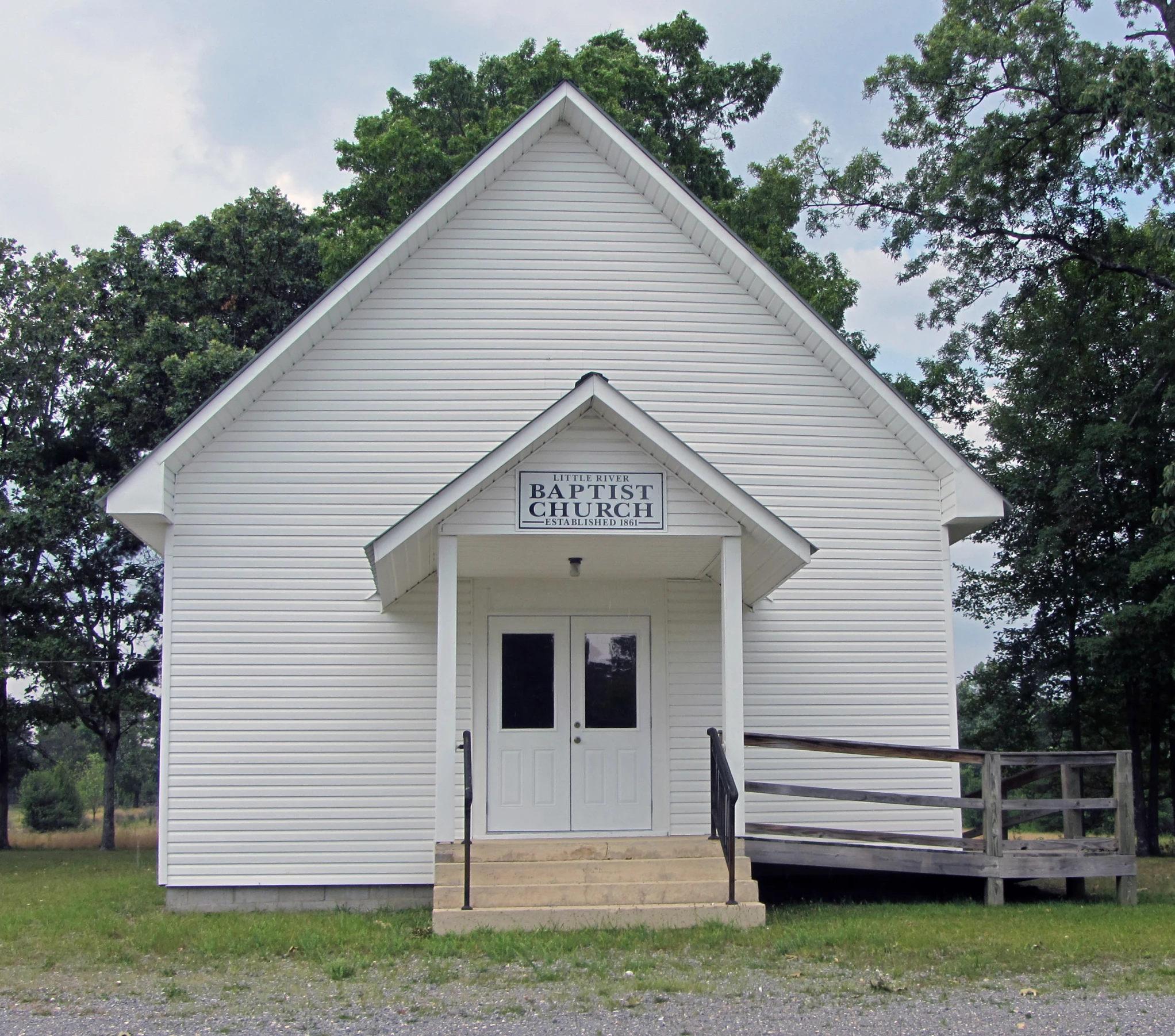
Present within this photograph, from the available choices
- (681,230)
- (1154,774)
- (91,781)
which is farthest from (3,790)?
(91,781)

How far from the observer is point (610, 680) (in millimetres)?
12078

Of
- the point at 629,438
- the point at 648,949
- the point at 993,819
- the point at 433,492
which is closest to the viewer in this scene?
the point at 648,949

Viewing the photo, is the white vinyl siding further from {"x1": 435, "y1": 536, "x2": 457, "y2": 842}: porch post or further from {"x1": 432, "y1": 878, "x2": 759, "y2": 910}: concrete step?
{"x1": 432, "y1": 878, "x2": 759, "y2": 910}: concrete step

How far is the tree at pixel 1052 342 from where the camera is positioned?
20203mm

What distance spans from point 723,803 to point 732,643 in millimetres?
1332

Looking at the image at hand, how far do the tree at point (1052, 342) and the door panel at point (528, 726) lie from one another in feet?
38.5

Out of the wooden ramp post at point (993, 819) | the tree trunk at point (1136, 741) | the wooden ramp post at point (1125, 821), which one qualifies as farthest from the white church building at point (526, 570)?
the tree trunk at point (1136, 741)

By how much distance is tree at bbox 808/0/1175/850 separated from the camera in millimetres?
20203

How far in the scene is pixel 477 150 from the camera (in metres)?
23.5

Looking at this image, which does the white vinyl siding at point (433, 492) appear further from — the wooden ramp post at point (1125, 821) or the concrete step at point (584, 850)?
the wooden ramp post at point (1125, 821)

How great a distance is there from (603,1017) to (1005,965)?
9.54 feet

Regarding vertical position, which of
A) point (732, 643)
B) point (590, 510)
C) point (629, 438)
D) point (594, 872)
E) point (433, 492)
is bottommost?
point (594, 872)

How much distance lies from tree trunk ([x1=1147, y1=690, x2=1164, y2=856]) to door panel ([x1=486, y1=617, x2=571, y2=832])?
16.4 m

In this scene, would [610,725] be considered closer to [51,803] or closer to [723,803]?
[723,803]
